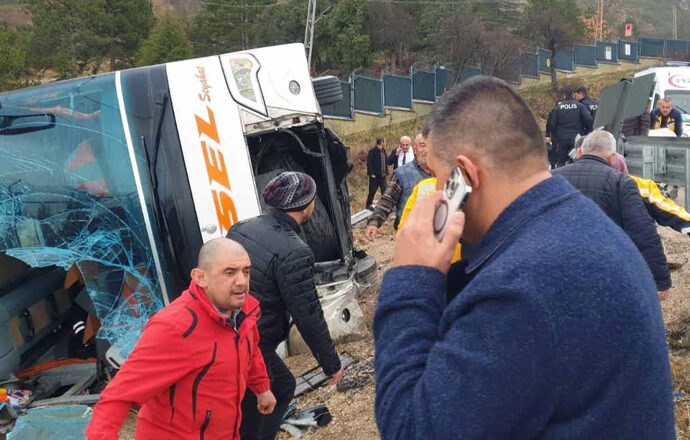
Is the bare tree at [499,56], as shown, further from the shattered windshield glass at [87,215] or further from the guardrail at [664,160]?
the shattered windshield glass at [87,215]

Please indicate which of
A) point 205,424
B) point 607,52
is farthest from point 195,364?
point 607,52

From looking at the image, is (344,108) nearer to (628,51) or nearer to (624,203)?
(624,203)

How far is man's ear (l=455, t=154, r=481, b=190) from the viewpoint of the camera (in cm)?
123

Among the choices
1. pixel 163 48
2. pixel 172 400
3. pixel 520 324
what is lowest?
pixel 172 400

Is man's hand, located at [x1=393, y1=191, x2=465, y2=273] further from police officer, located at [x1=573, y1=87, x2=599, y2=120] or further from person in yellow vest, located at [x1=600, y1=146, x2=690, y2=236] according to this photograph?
police officer, located at [x1=573, y1=87, x2=599, y2=120]

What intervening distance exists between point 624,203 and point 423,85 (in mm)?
21736

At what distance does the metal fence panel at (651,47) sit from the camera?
3472 cm

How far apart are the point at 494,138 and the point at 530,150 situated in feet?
0.26

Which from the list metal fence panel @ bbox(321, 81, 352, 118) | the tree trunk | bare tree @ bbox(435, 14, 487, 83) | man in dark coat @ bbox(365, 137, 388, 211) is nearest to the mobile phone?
man in dark coat @ bbox(365, 137, 388, 211)

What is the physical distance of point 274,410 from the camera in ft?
11.6

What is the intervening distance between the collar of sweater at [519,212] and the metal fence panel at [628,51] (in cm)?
3608

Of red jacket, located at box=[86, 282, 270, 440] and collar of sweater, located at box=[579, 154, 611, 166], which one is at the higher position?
collar of sweater, located at box=[579, 154, 611, 166]

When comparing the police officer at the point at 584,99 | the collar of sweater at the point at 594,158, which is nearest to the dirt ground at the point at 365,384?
the collar of sweater at the point at 594,158

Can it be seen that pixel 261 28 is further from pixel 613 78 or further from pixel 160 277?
pixel 160 277
